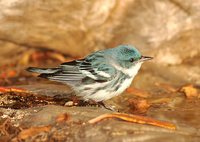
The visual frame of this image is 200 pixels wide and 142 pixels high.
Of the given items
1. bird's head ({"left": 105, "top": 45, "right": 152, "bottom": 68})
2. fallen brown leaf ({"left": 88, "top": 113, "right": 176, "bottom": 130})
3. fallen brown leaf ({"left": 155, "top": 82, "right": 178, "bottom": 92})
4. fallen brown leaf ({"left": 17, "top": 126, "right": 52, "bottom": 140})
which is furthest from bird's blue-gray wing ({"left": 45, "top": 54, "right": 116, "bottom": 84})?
fallen brown leaf ({"left": 155, "top": 82, "right": 178, "bottom": 92})

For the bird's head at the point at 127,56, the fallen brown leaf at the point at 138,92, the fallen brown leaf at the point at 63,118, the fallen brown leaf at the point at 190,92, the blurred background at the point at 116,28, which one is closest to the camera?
the fallen brown leaf at the point at 63,118

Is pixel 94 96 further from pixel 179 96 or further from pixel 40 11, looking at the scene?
pixel 40 11

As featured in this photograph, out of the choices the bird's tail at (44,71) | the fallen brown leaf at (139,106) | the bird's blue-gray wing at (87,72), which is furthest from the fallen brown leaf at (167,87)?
the bird's tail at (44,71)

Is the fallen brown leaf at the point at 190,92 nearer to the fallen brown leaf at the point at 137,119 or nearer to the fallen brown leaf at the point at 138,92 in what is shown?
the fallen brown leaf at the point at 138,92

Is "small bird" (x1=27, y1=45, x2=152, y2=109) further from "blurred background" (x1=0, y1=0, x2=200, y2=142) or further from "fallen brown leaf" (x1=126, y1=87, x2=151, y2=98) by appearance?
"fallen brown leaf" (x1=126, y1=87, x2=151, y2=98)

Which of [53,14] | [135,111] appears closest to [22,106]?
[135,111]

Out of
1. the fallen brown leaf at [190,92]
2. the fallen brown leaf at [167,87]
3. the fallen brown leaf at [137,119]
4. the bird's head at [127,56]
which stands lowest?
the fallen brown leaf at [137,119]
